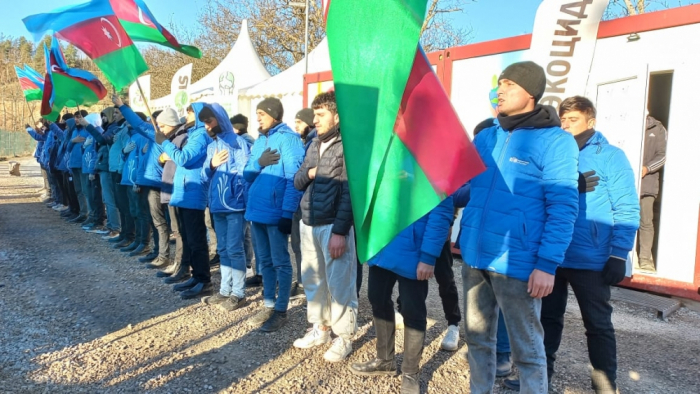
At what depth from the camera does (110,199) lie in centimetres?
795

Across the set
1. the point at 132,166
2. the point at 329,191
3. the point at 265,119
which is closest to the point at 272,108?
the point at 265,119

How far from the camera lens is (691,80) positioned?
5039 mm

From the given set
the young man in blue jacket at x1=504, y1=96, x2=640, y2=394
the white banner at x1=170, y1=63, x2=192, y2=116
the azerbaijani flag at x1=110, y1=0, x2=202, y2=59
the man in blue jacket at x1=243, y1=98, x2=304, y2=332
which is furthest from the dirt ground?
the white banner at x1=170, y1=63, x2=192, y2=116

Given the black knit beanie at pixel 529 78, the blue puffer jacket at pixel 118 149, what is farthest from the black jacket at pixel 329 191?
the blue puffer jacket at pixel 118 149

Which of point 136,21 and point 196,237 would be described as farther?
point 136,21

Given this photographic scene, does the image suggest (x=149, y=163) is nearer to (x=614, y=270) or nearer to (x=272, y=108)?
(x=272, y=108)

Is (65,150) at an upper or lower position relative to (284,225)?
upper

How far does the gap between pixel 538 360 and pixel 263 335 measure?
236 centimetres

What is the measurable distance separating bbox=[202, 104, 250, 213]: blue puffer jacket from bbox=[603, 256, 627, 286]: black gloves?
118 inches

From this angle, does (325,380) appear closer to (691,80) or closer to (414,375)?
(414,375)

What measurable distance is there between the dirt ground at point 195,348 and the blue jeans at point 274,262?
292mm

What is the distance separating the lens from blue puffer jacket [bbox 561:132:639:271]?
277 centimetres

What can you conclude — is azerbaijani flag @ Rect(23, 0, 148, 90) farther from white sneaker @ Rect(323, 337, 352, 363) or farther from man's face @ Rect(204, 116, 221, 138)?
white sneaker @ Rect(323, 337, 352, 363)

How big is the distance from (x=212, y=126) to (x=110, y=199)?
4448 mm
